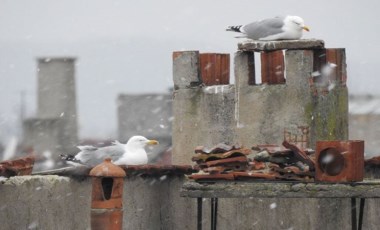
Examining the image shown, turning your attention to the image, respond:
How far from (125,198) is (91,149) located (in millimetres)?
1287

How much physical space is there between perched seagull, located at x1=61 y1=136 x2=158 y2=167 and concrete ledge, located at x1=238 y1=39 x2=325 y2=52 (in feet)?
4.62

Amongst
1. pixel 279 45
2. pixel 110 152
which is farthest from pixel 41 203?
pixel 279 45

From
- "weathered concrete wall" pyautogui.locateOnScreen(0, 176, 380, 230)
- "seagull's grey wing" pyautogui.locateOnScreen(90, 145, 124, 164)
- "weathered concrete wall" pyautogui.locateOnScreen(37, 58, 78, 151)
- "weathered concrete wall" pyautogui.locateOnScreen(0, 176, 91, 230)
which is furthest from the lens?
"weathered concrete wall" pyautogui.locateOnScreen(37, 58, 78, 151)

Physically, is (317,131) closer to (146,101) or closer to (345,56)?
(345,56)

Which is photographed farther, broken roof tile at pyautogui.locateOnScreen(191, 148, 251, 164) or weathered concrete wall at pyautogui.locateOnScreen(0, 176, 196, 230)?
broken roof tile at pyautogui.locateOnScreen(191, 148, 251, 164)

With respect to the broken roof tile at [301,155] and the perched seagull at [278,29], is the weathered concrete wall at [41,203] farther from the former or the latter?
the perched seagull at [278,29]

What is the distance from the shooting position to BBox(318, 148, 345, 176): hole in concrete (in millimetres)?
10258

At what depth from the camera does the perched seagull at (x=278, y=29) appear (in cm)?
1385

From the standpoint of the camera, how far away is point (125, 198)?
11.6 m

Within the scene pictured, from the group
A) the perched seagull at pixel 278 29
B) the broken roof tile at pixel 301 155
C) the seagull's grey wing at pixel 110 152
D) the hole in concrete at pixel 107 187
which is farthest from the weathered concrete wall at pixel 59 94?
the hole in concrete at pixel 107 187

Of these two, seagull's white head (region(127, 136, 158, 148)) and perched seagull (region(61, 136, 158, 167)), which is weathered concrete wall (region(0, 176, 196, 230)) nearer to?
perched seagull (region(61, 136, 158, 167))

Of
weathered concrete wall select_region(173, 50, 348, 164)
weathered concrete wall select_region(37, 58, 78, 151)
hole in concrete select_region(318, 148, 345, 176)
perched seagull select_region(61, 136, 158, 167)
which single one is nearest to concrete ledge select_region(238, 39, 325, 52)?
weathered concrete wall select_region(173, 50, 348, 164)

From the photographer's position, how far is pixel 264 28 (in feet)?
46.1

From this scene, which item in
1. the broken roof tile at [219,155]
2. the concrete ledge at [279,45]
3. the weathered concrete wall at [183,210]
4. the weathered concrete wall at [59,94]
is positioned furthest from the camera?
the weathered concrete wall at [59,94]
